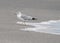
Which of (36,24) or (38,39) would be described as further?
(36,24)

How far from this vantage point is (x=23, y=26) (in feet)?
29.9

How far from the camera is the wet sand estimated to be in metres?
7.78

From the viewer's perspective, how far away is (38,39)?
25.6 ft

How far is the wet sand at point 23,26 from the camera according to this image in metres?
7.78

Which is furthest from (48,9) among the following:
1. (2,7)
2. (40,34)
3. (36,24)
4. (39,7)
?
(40,34)

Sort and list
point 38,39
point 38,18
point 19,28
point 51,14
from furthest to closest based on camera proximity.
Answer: point 51,14 < point 38,18 < point 19,28 < point 38,39

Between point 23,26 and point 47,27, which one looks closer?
point 47,27

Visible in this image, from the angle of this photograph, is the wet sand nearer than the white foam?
Yes

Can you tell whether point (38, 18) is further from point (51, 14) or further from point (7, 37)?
point (7, 37)

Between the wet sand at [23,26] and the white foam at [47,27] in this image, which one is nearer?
the wet sand at [23,26]

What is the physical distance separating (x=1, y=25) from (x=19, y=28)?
73cm

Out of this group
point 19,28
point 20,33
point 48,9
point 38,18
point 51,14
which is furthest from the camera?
point 48,9

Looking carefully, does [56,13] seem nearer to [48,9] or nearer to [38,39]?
[48,9]

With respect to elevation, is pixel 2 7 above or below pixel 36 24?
above
